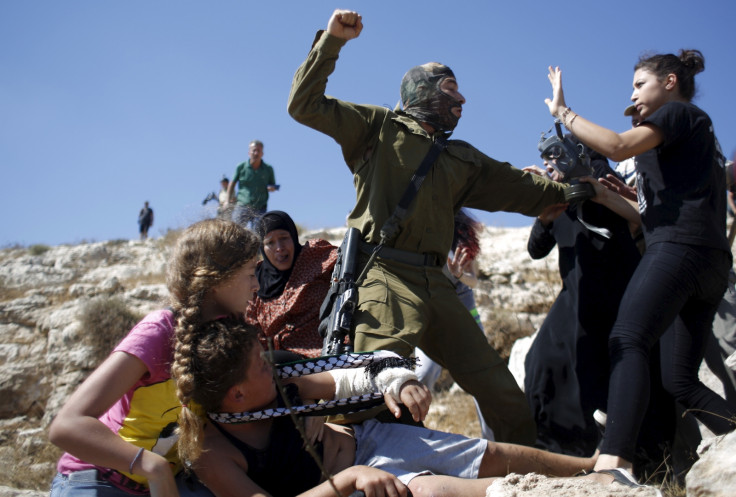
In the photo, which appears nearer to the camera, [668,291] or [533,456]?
[533,456]

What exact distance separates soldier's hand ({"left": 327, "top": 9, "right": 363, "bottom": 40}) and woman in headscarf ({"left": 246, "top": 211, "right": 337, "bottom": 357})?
4.42 ft

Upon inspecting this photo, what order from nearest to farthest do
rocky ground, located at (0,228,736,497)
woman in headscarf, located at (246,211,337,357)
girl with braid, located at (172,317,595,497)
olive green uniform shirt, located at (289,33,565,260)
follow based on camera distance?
1. girl with braid, located at (172,317,595,497)
2. olive green uniform shirt, located at (289,33,565,260)
3. woman in headscarf, located at (246,211,337,357)
4. rocky ground, located at (0,228,736,497)

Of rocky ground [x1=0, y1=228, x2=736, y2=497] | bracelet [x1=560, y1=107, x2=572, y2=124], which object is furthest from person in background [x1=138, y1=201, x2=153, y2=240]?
bracelet [x1=560, y1=107, x2=572, y2=124]

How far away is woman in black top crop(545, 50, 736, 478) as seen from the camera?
2.96 meters

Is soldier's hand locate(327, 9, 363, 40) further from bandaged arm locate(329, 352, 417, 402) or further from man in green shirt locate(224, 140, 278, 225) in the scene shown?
man in green shirt locate(224, 140, 278, 225)

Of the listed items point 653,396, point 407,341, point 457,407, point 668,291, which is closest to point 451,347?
point 407,341

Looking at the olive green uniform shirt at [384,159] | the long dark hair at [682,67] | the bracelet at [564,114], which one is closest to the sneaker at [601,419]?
the olive green uniform shirt at [384,159]

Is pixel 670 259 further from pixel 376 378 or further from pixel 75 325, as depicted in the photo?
pixel 75 325

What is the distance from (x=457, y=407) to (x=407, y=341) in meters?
4.29

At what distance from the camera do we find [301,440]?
251 centimetres

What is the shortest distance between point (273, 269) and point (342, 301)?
56.1 inches

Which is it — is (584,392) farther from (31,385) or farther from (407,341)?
(31,385)

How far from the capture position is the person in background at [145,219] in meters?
21.4

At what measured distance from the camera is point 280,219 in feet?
15.2
